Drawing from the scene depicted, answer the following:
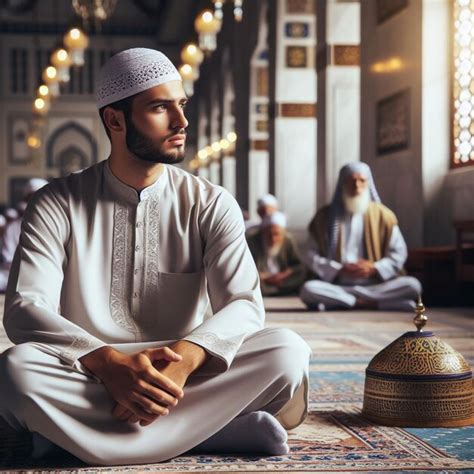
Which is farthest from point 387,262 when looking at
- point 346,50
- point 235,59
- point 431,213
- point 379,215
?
point 235,59

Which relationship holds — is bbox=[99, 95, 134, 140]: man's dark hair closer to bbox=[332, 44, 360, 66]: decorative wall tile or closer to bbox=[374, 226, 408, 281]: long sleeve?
bbox=[374, 226, 408, 281]: long sleeve

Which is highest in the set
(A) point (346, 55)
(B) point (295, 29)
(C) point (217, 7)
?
(C) point (217, 7)

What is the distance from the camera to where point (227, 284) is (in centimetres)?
215

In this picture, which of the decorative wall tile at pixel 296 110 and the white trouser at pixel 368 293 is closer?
the white trouser at pixel 368 293

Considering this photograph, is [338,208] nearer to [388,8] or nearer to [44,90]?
[388,8]

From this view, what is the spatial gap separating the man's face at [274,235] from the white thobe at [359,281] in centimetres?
153

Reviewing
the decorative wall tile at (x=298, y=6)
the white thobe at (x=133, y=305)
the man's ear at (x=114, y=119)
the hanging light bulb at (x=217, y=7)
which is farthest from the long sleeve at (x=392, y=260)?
the decorative wall tile at (x=298, y=6)

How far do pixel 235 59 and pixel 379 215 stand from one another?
282 inches

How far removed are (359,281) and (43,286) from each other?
435 cm

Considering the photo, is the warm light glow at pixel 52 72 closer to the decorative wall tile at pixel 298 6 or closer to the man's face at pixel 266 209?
the decorative wall tile at pixel 298 6

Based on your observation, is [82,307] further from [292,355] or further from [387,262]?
[387,262]

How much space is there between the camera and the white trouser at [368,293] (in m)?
6.13

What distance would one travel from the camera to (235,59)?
1288cm

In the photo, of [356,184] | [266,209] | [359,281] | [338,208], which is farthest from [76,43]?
[359,281]
